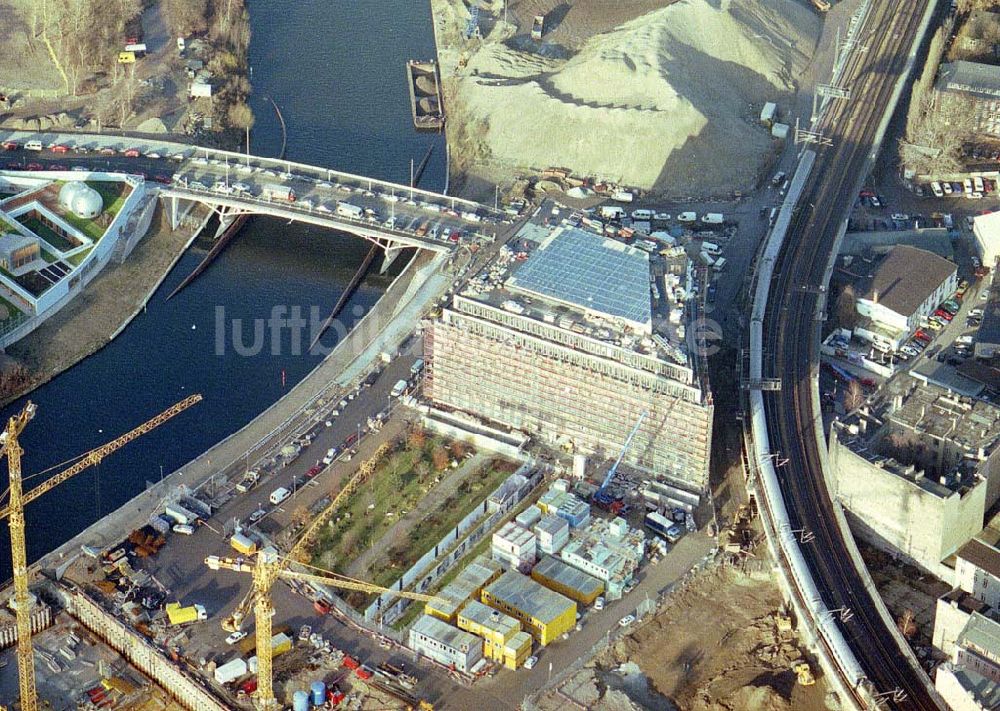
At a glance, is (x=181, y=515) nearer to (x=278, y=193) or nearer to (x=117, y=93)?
(x=278, y=193)

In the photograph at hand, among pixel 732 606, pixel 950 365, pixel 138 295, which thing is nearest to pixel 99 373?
pixel 138 295

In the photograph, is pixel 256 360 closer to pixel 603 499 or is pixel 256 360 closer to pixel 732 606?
pixel 603 499

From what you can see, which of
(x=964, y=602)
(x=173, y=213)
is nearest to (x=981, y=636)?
(x=964, y=602)

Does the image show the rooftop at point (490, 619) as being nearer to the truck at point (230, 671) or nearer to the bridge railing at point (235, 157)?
the truck at point (230, 671)

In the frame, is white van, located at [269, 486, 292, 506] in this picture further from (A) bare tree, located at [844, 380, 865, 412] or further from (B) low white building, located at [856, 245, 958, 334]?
(B) low white building, located at [856, 245, 958, 334]

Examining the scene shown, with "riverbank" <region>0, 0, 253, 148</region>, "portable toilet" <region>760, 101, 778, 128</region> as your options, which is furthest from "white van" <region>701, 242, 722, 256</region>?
"riverbank" <region>0, 0, 253, 148</region>

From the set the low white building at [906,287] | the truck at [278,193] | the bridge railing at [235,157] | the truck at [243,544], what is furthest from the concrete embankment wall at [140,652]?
the low white building at [906,287]
